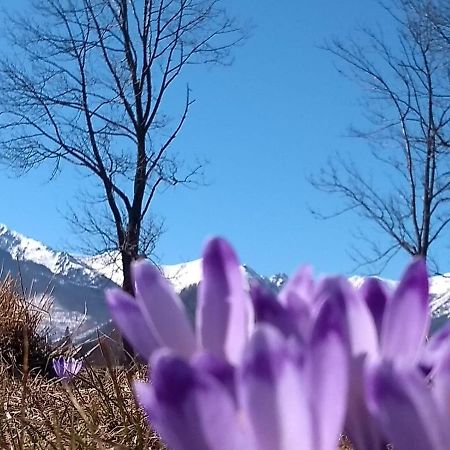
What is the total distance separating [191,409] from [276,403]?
20mm

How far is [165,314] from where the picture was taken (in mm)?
234

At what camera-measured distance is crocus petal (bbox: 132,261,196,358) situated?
23 centimetres

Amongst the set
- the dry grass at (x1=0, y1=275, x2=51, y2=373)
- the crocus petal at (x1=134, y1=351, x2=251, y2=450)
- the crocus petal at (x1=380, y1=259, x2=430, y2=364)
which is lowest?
the crocus petal at (x1=134, y1=351, x2=251, y2=450)

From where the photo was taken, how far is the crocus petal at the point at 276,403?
183 mm

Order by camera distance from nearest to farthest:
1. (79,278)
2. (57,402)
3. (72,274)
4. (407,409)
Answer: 1. (407,409)
2. (57,402)
3. (79,278)
4. (72,274)

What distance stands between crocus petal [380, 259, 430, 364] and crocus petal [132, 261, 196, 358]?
56 millimetres

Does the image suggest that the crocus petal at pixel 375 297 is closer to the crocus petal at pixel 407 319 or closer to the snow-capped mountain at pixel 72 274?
the crocus petal at pixel 407 319

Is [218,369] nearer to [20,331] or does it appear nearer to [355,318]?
[355,318]

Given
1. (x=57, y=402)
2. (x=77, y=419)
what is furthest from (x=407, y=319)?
(x=57, y=402)

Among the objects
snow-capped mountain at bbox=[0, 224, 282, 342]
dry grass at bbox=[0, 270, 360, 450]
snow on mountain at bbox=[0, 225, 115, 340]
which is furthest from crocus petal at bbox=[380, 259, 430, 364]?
snow on mountain at bbox=[0, 225, 115, 340]

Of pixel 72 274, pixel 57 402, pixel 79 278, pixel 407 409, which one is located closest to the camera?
pixel 407 409

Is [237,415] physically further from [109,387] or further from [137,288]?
[109,387]

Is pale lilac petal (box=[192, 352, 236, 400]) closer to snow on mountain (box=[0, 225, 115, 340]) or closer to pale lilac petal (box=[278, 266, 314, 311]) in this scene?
pale lilac petal (box=[278, 266, 314, 311])

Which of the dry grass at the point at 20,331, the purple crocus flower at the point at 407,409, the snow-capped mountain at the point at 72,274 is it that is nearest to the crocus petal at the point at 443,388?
the purple crocus flower at the point at 407,409
